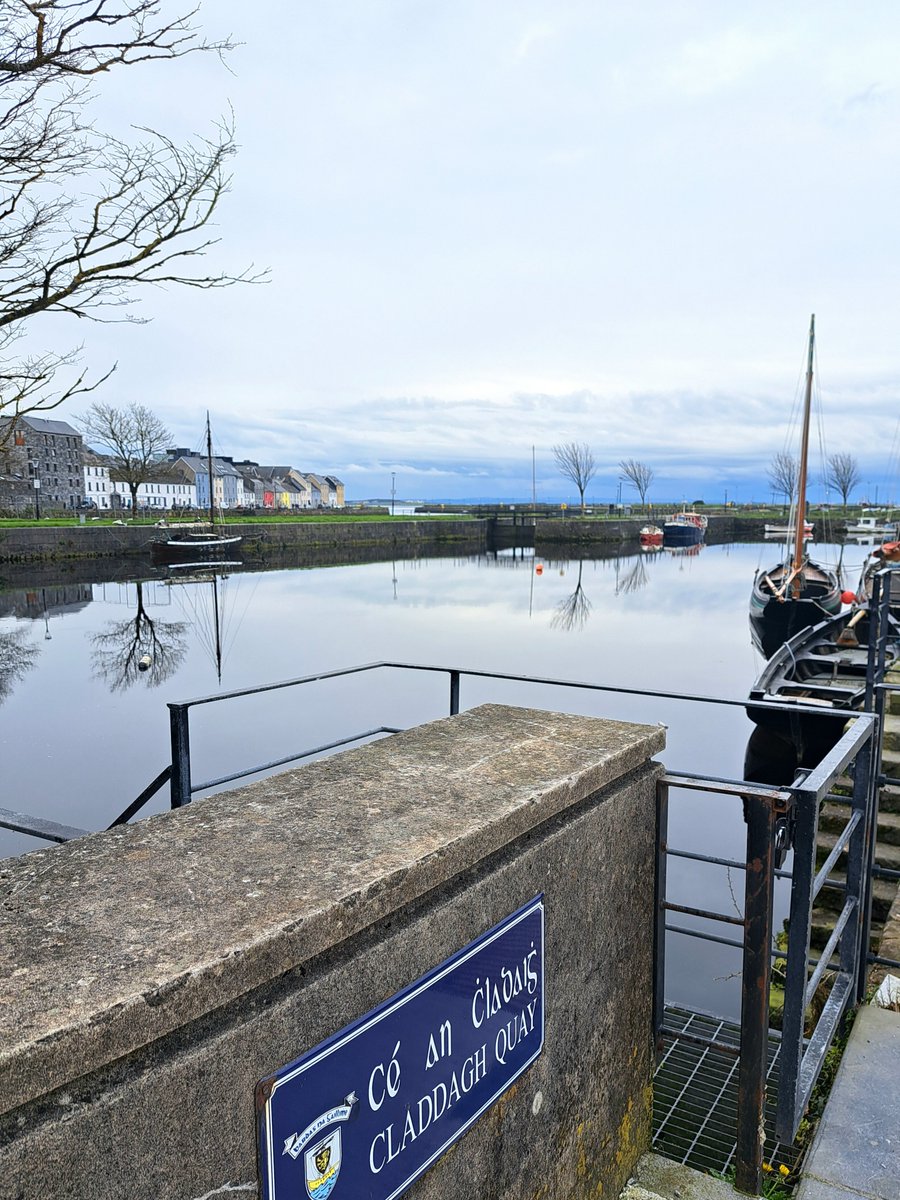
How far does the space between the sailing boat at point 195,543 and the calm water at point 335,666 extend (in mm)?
3993

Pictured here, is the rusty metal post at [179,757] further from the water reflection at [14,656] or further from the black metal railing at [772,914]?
the water reflection at [14,656]

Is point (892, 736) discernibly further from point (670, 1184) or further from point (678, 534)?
point (678, 534)

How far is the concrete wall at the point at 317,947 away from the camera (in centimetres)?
121

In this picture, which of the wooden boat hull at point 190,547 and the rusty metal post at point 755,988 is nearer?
the rusty metal post at point 755,988

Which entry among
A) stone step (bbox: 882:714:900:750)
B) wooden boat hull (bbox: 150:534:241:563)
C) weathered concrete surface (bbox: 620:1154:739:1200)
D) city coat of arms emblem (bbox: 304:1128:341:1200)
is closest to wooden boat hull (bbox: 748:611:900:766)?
stone step (bbox: 882:714:900:750)

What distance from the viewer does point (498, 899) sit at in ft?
6.54

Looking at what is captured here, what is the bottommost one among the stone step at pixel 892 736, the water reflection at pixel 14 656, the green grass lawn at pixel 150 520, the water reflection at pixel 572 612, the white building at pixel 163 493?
the water reflection at pixel 572 612

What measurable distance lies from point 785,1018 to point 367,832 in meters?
1.57

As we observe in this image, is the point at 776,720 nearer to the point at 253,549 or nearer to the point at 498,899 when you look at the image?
the point at 498,899

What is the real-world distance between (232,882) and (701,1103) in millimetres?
3277

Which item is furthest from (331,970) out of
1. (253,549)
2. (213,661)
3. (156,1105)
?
(253,549)

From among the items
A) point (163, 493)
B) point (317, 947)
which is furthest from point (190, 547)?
point (163, 493)

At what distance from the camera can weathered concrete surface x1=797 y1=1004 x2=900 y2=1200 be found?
270cm

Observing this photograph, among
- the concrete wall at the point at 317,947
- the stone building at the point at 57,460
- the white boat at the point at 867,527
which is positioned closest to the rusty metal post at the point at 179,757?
the concrete wall at the point at 317,947
